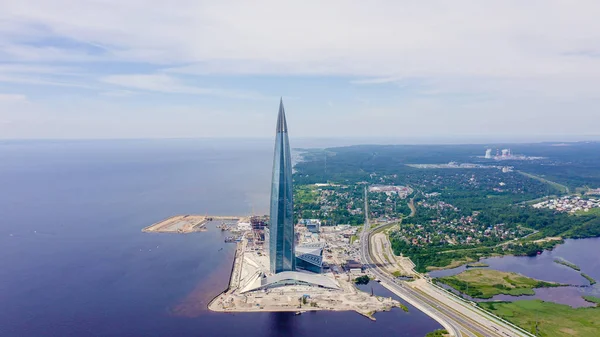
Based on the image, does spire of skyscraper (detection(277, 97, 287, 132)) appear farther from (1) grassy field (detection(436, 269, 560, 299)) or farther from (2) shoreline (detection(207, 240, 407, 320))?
(1) grassy field (detection(436, 269, 560, 299))

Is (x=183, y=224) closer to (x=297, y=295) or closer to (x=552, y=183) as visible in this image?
(x=297, y=295)

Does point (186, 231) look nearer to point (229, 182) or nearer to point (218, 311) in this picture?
point (218, 311)

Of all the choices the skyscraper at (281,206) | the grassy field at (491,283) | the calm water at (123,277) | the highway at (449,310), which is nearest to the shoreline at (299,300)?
the calm water at (123,277)

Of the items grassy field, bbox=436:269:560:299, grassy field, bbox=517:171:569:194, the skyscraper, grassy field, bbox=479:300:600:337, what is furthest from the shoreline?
grassy field, bbox=517:171:569:194

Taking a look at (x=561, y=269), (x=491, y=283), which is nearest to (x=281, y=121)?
(x=491, y=283)

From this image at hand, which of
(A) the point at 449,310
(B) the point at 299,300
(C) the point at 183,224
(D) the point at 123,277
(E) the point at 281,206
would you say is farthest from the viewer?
(C) the point at 183,224

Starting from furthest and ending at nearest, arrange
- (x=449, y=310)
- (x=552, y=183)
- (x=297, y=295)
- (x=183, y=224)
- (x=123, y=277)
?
(x=552, y=183)
(x=183, y=224)
(x=123, y=277)
(x=297, y=295)
(x=449, y=310)
